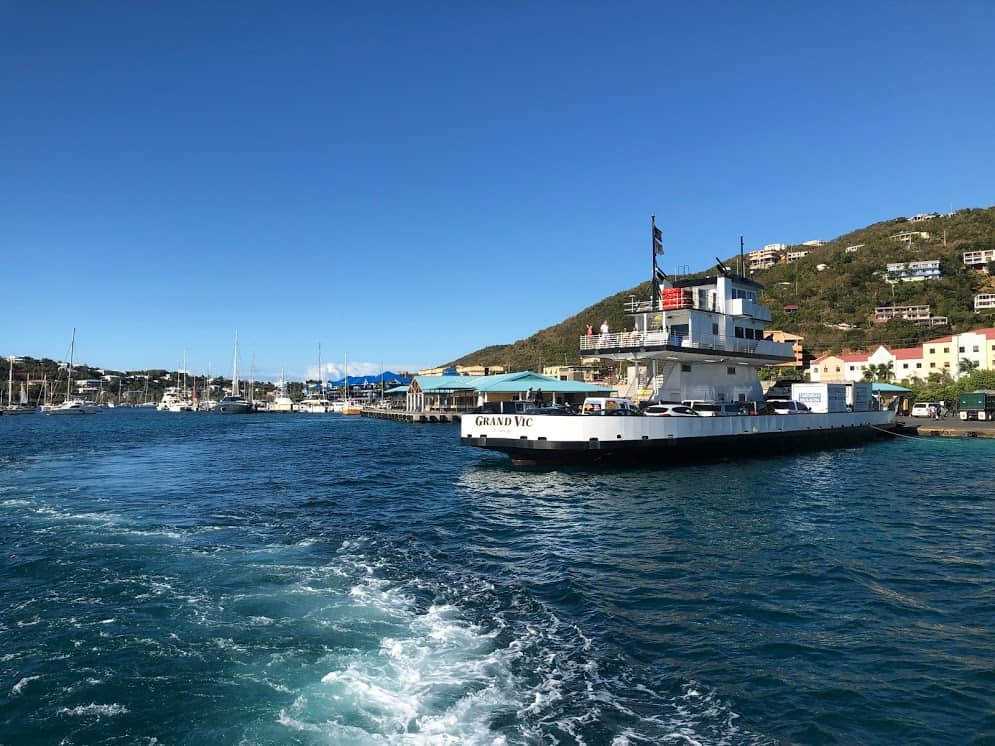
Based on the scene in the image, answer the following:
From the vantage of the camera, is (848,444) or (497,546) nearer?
(497,546)

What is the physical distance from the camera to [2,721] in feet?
19.9

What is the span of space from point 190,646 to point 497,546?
7.40m

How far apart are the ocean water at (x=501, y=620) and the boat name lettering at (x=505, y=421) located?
19.2 ft

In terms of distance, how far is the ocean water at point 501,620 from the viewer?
20.5 feet

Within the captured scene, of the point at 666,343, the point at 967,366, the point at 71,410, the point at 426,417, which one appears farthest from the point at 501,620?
the point at 71,410

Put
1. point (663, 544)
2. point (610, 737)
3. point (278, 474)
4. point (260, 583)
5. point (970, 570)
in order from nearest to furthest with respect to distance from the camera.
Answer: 1. point (610, 737)
2. point (260, 583)
3. point (970, 570)
4. point (663, 544)
5. point (278, 474)

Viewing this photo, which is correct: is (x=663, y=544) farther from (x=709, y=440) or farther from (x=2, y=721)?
(x=709, y=440)

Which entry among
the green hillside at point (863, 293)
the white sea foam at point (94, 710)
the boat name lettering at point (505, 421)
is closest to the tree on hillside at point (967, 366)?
the green hillside at point (863, 293)

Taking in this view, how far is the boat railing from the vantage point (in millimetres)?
30594

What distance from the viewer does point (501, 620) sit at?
30.1 ft

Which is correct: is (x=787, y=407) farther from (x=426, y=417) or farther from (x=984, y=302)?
(x=984, y=302)

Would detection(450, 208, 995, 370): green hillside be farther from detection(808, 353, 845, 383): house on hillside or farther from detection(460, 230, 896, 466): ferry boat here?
detection(460, 230, 896, 466): ferry boat

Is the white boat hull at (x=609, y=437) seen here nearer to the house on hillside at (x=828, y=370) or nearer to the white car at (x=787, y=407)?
the white car at (x=787, y=407)

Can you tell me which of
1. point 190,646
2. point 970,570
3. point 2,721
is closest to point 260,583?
point 190,646
